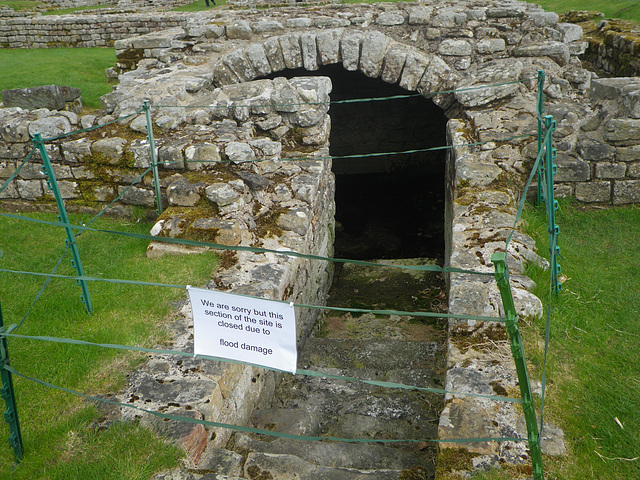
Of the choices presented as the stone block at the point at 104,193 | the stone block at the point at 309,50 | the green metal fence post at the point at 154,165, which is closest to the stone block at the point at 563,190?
the stone block at the point at 309,50

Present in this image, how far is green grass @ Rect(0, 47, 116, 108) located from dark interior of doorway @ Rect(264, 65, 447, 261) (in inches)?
149

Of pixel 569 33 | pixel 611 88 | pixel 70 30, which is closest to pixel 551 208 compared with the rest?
pixel 611 88

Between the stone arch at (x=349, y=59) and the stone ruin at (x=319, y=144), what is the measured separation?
0.02 m

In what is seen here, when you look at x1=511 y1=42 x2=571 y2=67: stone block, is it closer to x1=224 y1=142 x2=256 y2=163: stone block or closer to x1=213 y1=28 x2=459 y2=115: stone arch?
x1=213 y1=28 x2=459 y2=115: stone arch

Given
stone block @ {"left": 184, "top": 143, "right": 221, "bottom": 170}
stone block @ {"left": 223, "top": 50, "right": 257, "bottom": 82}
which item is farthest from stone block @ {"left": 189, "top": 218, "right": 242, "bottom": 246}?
stone block @ {"left": 223, "top": 50, "right": 257, "bottom": 82}

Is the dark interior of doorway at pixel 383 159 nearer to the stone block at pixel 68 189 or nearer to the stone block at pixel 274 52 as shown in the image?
the stone block at pixel 274 52

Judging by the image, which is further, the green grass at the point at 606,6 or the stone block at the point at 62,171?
the green grass at the point at 606,6

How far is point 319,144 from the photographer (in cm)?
691

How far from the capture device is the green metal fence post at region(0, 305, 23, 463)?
9.32 ft

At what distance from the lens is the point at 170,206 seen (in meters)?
5.66

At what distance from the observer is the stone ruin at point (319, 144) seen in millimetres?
4059

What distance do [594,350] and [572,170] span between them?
3.06 metres

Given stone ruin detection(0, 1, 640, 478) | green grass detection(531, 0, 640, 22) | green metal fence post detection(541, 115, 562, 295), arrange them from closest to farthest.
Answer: stone ruin detection(0, 1, 640, 478), green metal fence post detection(541, 115, 562, 295), green grass detection(531, 0, 640, 22)

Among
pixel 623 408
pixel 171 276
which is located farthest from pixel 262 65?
pixel 623 408
